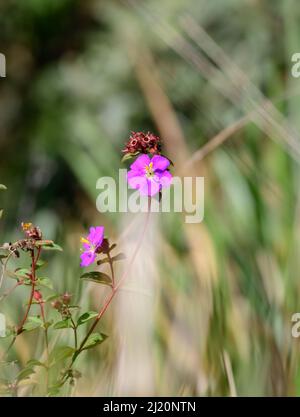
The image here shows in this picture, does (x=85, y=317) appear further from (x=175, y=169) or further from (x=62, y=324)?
(x=175, y=169)

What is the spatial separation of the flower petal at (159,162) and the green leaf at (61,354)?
0.16 meters

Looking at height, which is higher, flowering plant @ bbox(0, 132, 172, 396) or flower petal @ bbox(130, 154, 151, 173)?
flower petal @ bbox(130, 154, 151, 173)

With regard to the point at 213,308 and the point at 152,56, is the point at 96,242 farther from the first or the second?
the point at 152,56

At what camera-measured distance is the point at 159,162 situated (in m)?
0.72

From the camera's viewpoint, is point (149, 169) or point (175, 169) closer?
point (149, 169)

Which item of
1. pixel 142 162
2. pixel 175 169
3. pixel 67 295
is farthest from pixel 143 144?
pixel 175 169

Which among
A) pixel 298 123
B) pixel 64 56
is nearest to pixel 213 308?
pixel 298 123

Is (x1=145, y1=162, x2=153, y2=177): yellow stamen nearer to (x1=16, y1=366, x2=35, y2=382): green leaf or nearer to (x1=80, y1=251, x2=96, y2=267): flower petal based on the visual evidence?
(x1=80, y1=251, x2=96, y2=267): flower petal

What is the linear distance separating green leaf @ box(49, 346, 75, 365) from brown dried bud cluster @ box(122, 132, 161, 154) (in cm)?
17

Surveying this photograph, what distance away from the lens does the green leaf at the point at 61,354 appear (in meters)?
0.71

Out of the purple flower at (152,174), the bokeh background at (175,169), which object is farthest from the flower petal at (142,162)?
the bokeh background at (175,169)

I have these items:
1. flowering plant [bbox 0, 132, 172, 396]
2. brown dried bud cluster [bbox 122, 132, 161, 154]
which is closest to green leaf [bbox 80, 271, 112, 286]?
flowering plant [bbox 0, 132, 172, 396]

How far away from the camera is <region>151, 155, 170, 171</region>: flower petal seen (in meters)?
0.72

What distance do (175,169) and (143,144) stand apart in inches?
25.7
